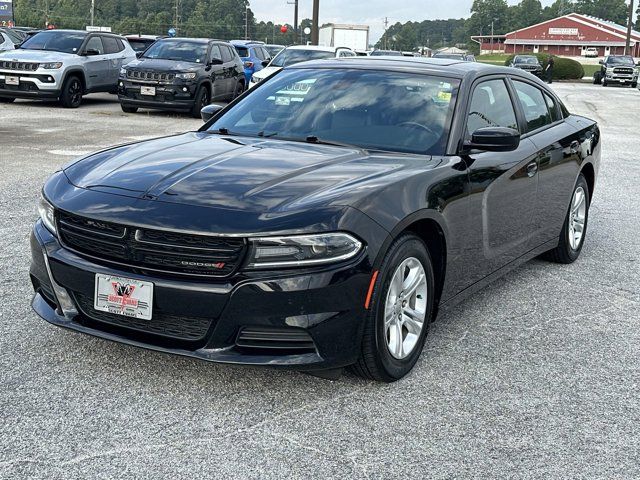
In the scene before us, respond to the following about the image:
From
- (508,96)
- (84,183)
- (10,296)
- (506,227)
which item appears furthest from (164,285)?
(508,96)

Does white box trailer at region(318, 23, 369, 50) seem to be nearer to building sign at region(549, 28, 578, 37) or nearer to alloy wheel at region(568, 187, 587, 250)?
alloy wheel at region(568, 187, 587, 250)

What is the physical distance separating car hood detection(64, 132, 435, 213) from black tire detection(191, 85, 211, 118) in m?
13.5

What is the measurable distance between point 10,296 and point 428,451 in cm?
287

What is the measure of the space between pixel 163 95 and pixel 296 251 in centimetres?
1491

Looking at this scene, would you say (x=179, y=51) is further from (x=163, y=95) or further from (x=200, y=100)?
(x=163, y=95)

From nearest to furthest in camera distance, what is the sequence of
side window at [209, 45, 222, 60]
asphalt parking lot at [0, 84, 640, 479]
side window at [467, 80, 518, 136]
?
asphalt parking lot at [0, 84, 640, 479], side window at [467, 80, 518, 136], side window at [209, 45, 222, 60]

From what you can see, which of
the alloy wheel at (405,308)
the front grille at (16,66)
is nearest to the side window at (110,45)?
the front grille at (16,66)

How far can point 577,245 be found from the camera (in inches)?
262

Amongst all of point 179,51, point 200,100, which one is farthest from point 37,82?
point 200,100

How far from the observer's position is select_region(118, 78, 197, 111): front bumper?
58.1 ft

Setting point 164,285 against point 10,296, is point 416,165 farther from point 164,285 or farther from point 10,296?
point 10,296

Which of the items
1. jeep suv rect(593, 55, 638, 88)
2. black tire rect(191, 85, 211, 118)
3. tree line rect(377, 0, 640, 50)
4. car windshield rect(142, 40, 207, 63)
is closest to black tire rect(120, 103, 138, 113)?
car windshield rect(142, 40, 207, 63)

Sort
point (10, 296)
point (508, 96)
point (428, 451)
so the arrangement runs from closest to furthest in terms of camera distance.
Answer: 1. point (428, 451)
2. point (10, 296)
3. point (508, 96)

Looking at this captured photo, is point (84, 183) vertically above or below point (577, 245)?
above
